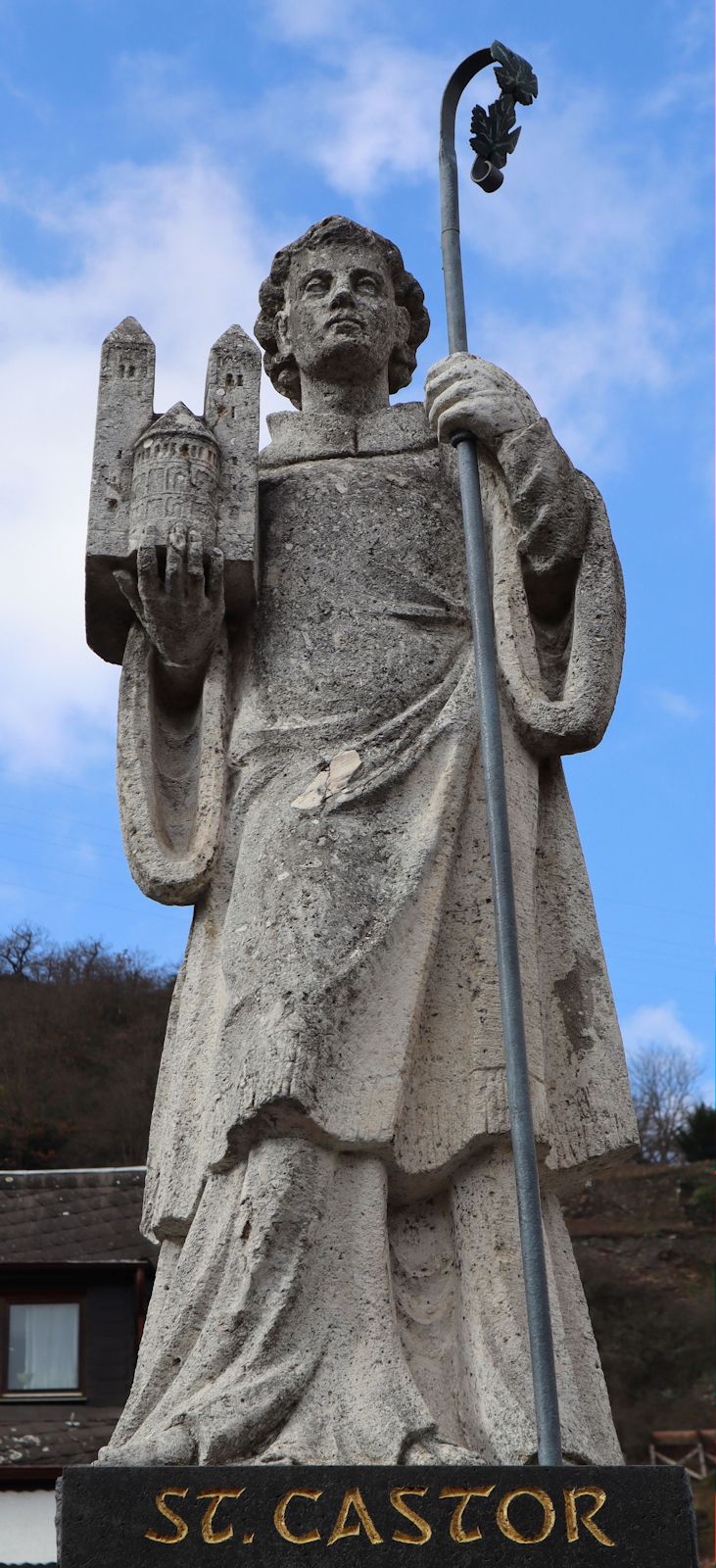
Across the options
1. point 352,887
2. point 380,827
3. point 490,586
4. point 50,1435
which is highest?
point 490,586

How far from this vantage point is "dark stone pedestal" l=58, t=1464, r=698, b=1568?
4441 mm

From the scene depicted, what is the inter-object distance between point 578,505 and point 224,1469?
10.5ft

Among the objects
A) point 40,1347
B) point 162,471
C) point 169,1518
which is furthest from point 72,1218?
point 169,1518

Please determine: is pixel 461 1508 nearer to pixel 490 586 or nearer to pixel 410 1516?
pixel 410 1516

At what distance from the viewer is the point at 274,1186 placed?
208 inches

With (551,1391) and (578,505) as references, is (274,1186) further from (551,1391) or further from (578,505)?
(578,505)

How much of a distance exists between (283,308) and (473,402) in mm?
1200

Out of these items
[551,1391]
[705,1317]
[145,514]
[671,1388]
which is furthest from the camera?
[705,1317]

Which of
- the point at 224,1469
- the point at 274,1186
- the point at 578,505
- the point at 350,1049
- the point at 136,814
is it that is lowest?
the point at 224,1469

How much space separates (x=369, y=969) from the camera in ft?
18.4

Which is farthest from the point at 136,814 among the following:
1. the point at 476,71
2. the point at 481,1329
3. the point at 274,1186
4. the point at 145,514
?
the point at 476,71

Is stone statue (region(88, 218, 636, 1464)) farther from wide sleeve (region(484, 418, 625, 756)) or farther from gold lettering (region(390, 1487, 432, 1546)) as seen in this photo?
gold lettering (region(390, 1487, 432, 1546))

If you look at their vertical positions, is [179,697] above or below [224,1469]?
above

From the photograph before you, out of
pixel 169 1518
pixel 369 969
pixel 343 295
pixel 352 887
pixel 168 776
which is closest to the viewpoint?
pixel 169 1518
